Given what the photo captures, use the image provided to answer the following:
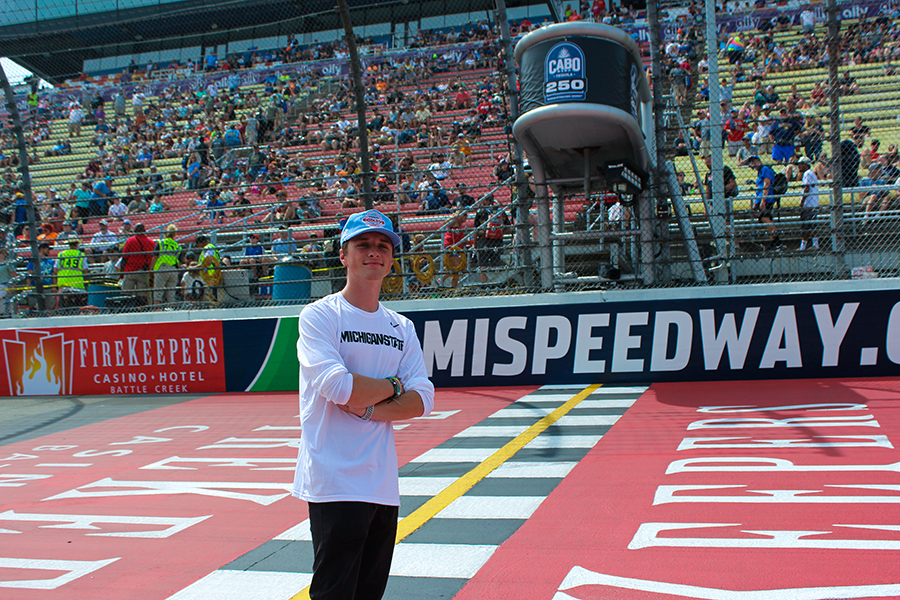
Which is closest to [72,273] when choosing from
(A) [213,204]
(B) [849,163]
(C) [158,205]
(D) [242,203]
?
(C) [158,205]

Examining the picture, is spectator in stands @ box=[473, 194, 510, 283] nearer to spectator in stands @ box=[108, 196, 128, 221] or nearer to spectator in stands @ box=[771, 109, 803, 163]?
spectator in stands @ box=[771, 109, 803, 163]

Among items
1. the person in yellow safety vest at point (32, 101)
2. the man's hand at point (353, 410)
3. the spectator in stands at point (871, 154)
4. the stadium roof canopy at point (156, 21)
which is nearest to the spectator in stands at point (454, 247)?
the spectator in stands at point (871, 154)

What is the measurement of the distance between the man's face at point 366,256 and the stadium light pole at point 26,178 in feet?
37.1

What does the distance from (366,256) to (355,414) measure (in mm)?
579

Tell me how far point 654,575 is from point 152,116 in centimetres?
2503

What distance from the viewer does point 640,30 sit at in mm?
22703

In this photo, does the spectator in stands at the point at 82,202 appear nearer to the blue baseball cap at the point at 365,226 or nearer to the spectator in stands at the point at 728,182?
the spectator in stands at the point at 728,182

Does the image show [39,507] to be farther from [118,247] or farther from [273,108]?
[273,108]

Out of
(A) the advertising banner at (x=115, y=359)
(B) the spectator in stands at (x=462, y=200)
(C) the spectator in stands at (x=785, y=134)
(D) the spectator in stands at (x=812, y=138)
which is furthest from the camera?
(B) the spectator in stands at (x=462, y=200)

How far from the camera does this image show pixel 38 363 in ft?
41.3

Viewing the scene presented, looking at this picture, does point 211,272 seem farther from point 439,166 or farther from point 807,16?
point 807,16

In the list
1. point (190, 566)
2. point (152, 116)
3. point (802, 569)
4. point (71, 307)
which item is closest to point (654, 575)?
point (802, 569)

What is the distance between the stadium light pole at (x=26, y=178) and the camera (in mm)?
11664

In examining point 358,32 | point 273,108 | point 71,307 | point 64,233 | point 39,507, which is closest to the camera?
point 39,507
